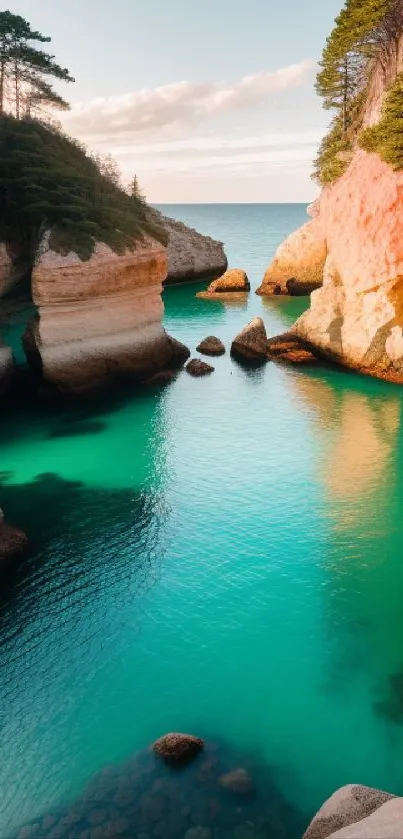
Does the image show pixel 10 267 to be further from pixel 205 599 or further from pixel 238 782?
pixel 238 782

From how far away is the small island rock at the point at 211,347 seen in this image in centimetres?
4741

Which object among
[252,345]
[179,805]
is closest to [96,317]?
[252,345]

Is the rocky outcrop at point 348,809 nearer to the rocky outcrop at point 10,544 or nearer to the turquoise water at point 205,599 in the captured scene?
the turquoise water at point 205,599

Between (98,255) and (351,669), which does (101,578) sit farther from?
(98,255)

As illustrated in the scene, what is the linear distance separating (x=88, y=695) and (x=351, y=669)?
6.51 metres

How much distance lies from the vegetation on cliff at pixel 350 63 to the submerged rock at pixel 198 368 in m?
17.3

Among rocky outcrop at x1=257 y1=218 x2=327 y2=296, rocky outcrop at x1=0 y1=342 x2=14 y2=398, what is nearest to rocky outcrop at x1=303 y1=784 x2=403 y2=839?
rocky outcrop at x1=0 y1=342 x2=14 y2=398

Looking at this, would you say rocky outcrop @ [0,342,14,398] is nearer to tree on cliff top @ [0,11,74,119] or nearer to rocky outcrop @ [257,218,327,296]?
tree on cliff top @ [0,11,74,119]

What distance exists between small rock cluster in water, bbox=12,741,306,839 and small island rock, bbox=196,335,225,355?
35835mm

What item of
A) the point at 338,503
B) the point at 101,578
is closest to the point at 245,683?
Result: the point at 101,578

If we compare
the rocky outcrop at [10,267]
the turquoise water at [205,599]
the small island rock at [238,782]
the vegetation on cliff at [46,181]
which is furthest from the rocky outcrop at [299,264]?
the small island rock at [238,782]

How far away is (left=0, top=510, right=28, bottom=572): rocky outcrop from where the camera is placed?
20328 millimetres

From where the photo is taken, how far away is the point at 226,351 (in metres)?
48.5

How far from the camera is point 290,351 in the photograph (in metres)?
45.7
